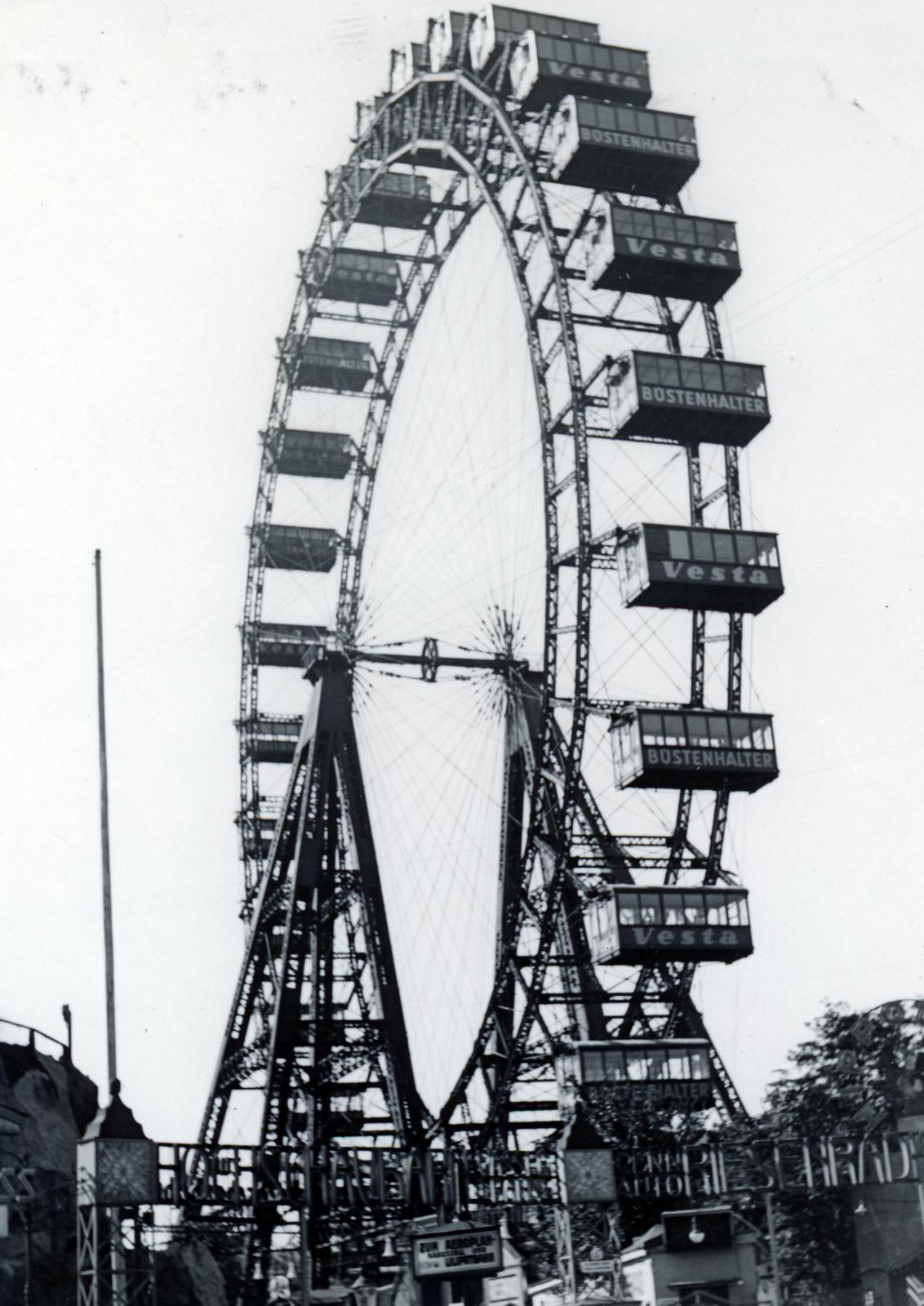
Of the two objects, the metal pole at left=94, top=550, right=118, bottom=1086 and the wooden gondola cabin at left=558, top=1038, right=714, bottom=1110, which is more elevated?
the metal pole at left=94, top=550, right=118, bottom=1086

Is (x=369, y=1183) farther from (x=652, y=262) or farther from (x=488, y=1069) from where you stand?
(x=652, y=262)

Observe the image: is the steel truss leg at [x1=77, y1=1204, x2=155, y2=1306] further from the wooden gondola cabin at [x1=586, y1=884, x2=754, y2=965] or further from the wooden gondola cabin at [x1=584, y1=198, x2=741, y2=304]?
the wooden gondola cabin at [x1=584, y1=198, x2=741, y2=304]

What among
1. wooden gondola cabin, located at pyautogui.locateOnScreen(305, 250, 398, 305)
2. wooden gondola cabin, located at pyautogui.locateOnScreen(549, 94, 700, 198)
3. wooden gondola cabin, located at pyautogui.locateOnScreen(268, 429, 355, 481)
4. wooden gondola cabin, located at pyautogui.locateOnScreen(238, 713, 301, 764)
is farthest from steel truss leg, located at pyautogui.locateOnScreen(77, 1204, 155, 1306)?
wooden gondola cabin, located at pyautogui.locateOnScreen(305, 250, 398, 305)

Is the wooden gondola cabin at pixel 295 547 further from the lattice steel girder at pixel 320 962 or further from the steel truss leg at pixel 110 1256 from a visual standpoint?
the steel truss leg at pixel 110 1256

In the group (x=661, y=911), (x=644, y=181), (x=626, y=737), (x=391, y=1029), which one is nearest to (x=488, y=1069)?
(x=391, y=1029)

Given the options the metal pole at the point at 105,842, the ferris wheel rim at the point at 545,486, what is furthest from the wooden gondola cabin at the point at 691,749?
the metal pole at the point at 105,842

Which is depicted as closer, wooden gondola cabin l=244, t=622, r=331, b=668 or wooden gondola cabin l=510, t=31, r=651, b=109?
wooden gondola cabin l=510, t=31, r=651, b=109

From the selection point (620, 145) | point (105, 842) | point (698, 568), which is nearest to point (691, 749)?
point (698, 568)
